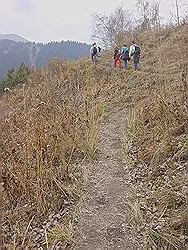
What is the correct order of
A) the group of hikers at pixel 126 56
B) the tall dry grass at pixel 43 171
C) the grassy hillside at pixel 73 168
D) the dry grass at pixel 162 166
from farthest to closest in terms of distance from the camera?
the group of hikers at pixel 126 56
the tall dry grass at pixel 43 171
the grassy hillside at pixel 73 168
the dry grass at pixel 162 166

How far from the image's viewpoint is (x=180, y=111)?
685 centimetres

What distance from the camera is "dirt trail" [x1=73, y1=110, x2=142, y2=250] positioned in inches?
174

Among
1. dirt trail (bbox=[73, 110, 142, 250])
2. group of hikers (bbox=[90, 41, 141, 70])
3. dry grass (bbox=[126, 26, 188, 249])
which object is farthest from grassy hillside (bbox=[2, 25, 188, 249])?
group of hikers (bbox=[90, 41, 141, 70])

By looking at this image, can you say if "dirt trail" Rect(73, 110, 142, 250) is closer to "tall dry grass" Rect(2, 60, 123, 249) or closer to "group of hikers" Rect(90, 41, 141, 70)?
"tall dry grass" Rect(2, 60, 123, 249)

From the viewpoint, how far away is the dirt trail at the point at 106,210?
441cm

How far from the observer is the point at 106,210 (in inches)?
196

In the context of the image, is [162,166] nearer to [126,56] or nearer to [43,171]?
[43,171]

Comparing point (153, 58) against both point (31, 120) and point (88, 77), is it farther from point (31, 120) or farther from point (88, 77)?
point (31, 120)

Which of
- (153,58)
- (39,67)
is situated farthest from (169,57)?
(39,67)

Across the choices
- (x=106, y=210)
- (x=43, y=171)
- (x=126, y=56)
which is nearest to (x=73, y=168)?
(x=43, y=171)

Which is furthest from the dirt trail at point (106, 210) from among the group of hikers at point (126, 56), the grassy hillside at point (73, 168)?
the group of hikers at point (126, 56)

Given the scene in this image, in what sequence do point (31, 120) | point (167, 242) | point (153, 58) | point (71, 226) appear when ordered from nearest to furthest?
point (167, 242)
point (71, 226)
point (31, 120)
point (153, 58)

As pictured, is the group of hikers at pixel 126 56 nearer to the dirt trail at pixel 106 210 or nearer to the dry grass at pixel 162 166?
the dry grass at pixel 162 166

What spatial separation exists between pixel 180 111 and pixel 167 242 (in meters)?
3.12
